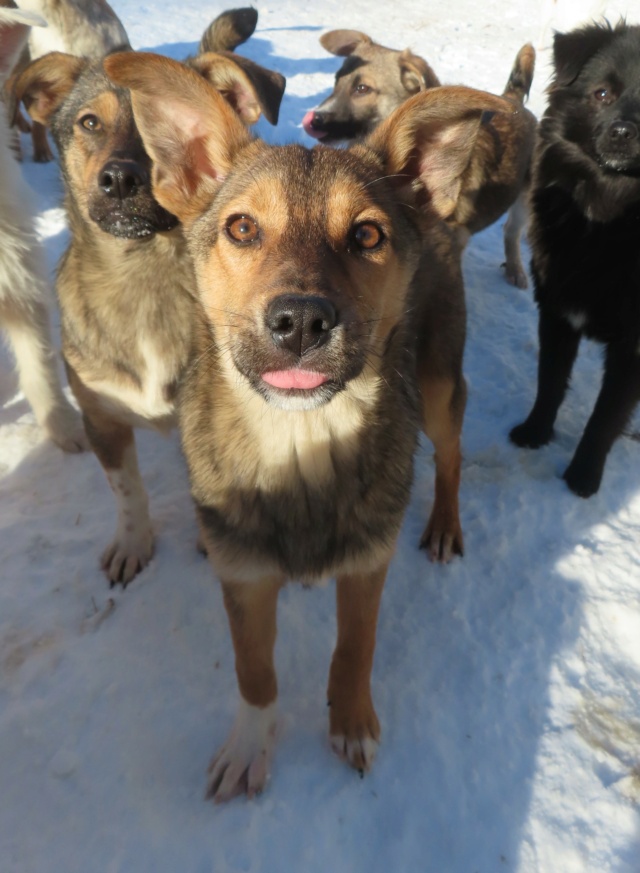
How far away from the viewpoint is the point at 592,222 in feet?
10.9

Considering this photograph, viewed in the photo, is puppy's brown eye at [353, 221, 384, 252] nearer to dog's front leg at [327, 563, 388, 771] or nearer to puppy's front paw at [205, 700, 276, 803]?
dog's front leg at [327, 563, 388, 771]

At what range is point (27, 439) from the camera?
375cm

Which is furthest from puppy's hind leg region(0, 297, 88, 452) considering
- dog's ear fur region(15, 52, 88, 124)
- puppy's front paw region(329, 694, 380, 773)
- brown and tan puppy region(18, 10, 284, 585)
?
puppy's front paw region(329, 694, 380, 773)

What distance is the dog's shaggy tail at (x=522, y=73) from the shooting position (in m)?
4.83

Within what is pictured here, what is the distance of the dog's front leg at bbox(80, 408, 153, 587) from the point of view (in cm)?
280

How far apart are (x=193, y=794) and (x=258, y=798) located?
25 centimetres

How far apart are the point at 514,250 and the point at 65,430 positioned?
13.6 feet

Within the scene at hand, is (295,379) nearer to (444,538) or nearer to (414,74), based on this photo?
(444,538)

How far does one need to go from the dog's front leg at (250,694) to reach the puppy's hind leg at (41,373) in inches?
78.1

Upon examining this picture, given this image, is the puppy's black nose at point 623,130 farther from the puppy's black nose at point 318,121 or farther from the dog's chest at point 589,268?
the puppy's black nose at point 318,121

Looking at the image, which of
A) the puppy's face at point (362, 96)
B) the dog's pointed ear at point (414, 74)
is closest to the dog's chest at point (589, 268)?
the dog's pointed ear at point (414, 74)

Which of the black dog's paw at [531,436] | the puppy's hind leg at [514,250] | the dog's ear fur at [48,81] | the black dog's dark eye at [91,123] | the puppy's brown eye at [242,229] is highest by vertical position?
the dog's ear fur at [48,81]

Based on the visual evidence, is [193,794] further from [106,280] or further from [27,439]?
[27,439]

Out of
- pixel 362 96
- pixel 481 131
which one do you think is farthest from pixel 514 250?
pixel 362 96
